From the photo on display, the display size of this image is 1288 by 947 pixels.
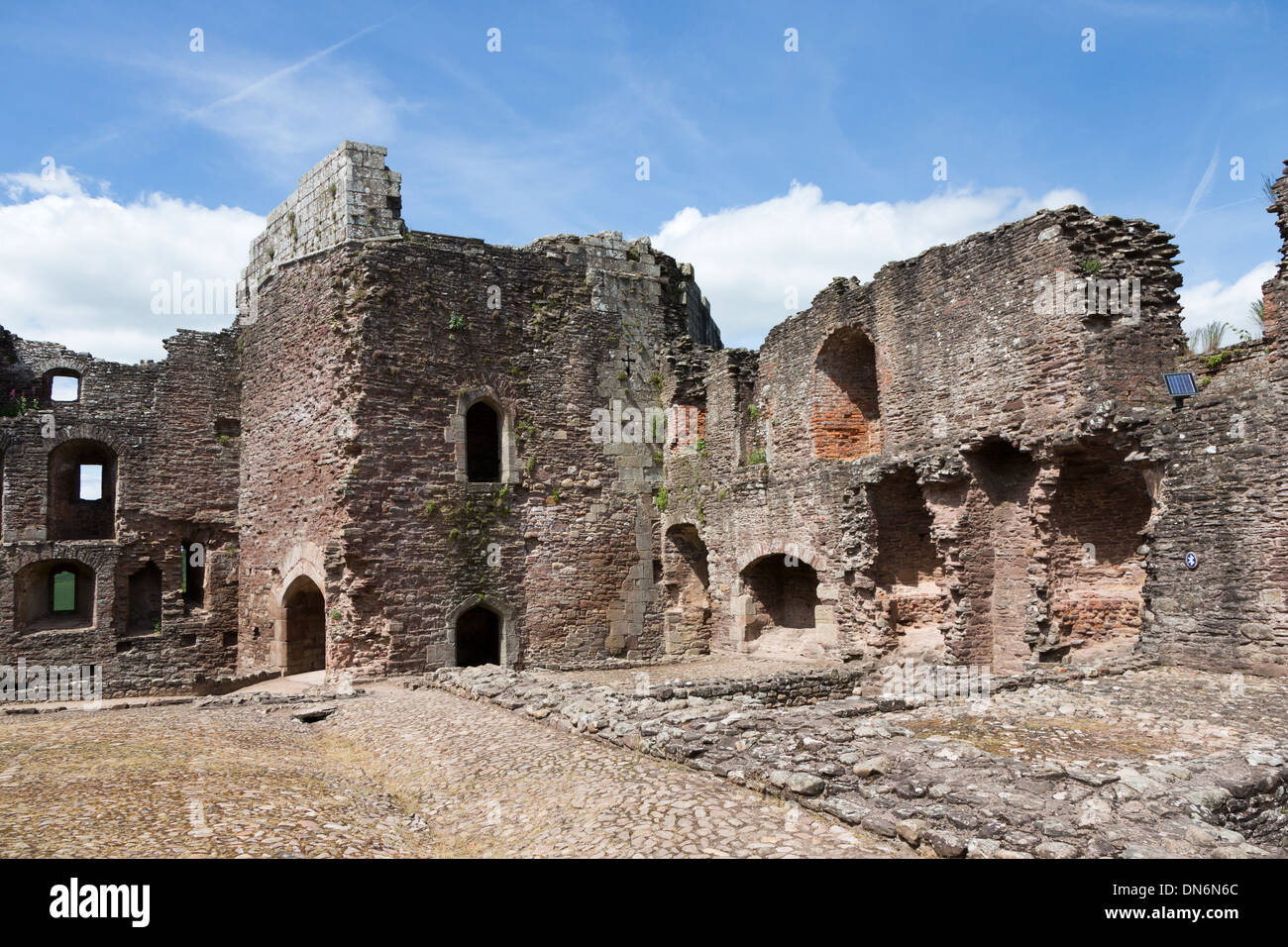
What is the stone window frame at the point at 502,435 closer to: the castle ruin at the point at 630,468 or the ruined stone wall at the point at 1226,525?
the castle ruin at the point at 630,468

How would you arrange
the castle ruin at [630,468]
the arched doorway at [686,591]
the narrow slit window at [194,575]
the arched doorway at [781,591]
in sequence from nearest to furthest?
1. the castle ruin at [630,468]
2. the arched doorway at [781,591]
3. the arched doorway at [686,591]
4. the narrow slit window at [194,575]

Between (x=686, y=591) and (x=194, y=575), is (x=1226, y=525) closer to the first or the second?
(x=686, y=591)

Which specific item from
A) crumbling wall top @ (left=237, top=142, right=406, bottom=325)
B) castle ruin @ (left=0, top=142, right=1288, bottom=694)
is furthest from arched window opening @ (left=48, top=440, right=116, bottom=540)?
crumbling wall top @ (left=237, top=142, right=406, bottom=325)

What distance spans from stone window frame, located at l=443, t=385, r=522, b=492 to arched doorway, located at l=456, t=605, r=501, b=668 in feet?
8.31

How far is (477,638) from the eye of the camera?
58.2ft

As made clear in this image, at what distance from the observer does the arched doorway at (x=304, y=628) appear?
16828mm

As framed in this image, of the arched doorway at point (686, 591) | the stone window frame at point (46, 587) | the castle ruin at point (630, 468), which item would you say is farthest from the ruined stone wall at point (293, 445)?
the arched doorway at point (686, 591)

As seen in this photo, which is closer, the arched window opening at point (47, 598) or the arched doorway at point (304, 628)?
the arched doorway at point (304, 628)

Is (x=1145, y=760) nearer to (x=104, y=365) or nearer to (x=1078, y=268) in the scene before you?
(x=1078, y=268)

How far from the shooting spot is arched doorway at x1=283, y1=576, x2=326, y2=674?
55.2 feet

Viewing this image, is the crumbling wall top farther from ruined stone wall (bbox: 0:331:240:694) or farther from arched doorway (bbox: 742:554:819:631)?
arched doorway (bbox: 742:554:819:631)

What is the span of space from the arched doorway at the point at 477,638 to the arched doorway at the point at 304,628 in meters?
2.51

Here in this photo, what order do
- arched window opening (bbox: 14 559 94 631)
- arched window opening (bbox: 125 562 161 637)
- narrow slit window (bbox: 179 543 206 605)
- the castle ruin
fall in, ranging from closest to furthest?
the castle ruin → arched window opening (bbox: 14 559 94 631) → narrow slit window (bbox: 179 543 206 605) → arched window opening (bbox: 125 562 161 637)

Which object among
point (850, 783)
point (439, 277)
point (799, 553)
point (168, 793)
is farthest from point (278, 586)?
point (850, 783)
